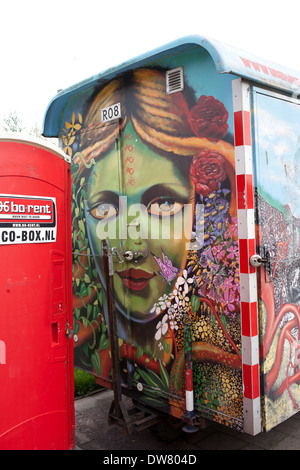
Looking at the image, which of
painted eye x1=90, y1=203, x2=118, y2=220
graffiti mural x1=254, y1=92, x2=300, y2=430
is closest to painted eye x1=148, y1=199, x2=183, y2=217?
painted eye x1=90, y1=203, x2=118, y2=220

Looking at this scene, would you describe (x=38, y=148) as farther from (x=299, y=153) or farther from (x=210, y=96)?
(x=299, y=153)

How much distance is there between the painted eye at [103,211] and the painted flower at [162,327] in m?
1.02

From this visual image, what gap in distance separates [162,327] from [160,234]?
74 centimetres

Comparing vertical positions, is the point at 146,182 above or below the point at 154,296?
above

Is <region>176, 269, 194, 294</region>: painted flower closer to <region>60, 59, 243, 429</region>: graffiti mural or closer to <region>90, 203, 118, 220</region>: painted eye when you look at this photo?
<region>60, 59, 243, 429</region>: graffiti mural

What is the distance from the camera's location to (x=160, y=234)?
344cm

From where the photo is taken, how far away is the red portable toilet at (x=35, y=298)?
2.58 m

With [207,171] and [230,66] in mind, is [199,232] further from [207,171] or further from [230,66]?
[230,66]

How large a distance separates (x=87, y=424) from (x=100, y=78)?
10.4 ft

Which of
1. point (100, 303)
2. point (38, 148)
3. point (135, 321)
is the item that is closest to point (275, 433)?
point (135, 321)

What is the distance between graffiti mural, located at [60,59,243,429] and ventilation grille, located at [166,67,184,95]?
0.05 metres

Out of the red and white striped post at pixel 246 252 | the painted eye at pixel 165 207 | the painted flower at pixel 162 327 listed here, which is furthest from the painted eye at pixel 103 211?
the red and white striped post at pixel 246 252

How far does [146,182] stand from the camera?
11.6ft

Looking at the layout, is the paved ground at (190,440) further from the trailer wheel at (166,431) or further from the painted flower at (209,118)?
the painted flower at (209,118)
